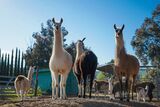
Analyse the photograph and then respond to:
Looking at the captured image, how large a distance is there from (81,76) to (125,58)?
6.17 feet

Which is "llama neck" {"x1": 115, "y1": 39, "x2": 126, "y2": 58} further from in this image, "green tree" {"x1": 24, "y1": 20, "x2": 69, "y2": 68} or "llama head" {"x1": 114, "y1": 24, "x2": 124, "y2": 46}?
"green tree" {"x1": 24, "y1": 20, "x2": 69, "y2": 68}

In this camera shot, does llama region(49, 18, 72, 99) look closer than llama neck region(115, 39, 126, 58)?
Yes

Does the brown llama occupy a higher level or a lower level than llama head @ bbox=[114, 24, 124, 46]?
lower

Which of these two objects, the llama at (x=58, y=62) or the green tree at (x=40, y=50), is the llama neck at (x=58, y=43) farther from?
the green tree at (x=40, y=50)

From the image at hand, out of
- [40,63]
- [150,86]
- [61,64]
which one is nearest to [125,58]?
[61,64]

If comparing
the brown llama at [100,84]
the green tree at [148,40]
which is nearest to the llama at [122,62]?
the brown llama at [100,84]

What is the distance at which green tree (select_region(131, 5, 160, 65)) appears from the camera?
Result: 40.6 meters

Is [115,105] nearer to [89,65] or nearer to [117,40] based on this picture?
[89,65]

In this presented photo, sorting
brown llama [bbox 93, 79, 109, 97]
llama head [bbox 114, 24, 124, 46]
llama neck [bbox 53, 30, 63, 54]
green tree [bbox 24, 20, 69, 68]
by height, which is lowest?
brown llama [bbox 93, 79, 109, 97]

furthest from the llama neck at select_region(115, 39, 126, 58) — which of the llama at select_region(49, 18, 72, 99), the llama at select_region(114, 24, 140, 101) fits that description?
the llama at select_region(49, 18, 72, 99)

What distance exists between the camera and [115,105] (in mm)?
11383

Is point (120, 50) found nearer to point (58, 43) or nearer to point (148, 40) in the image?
point (58, 43)

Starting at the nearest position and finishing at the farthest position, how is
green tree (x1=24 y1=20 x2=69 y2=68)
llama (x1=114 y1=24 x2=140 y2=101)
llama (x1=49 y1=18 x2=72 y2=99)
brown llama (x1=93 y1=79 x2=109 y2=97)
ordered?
llama (x1=49 y1=18 x2=72 y2=99) → llama (x1=114 y1=24 x2=140 y2=101) → brown llama (x1=93 y1=79 x2=109 y2=97) → green tree (x1=24 y1=20 x2=69 y2=68)

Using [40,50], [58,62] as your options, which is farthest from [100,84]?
[40,50]
